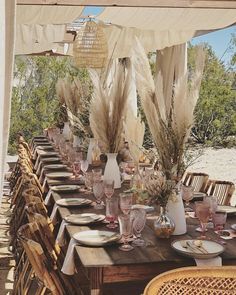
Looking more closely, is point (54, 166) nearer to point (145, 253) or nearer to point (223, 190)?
point (223, 190)

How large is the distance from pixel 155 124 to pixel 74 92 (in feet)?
14.0

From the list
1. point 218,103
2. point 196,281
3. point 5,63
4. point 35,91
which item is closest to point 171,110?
point 196,281

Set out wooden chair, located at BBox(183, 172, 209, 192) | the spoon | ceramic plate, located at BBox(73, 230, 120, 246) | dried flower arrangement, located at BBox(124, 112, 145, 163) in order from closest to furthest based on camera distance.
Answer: the spoon, ceramic plate, located at BBox(73, 230, 120, 246), dried flower arrangement, located at BBox(124, 112, 145, 163), wooden chair, located at BBox(183, 172, 209, 192)

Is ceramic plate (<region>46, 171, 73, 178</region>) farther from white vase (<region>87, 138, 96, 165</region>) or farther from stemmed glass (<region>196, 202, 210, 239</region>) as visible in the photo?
stemmed glass (<region>196, 202, 210, 239</region>)

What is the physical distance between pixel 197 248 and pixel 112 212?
0.67 metres

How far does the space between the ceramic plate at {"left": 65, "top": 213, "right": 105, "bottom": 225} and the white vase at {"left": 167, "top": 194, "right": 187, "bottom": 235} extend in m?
0.43

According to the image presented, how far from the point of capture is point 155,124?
2742 mm

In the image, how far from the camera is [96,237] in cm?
265

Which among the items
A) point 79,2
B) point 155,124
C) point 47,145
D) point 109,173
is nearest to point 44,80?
point 47,145

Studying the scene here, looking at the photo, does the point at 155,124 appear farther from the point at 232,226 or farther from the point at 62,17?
the point at 62,17

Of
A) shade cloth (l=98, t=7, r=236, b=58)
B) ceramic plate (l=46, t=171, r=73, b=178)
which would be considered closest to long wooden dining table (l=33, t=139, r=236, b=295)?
ceramic plate (l=46, t=171, r=73, b=178)

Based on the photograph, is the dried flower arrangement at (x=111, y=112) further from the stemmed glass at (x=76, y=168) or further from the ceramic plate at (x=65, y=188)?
the stemmed glass at (x=76, y=168)

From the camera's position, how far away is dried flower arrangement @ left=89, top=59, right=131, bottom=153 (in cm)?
389

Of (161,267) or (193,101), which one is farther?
(193,101)
